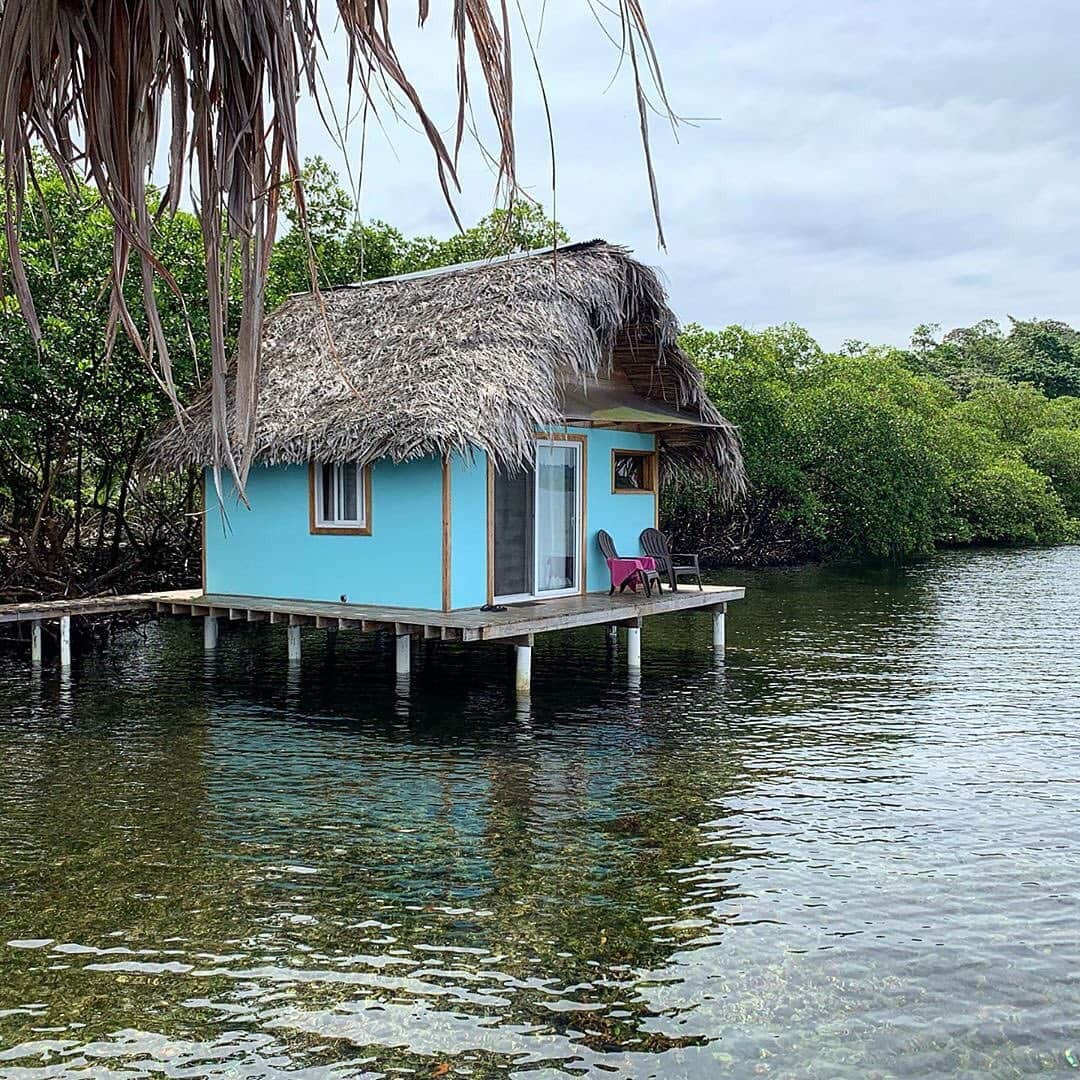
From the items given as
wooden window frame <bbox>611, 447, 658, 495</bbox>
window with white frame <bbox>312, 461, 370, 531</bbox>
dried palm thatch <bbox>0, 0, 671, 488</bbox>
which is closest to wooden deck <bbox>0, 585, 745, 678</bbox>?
window with white frame <bbox>312, 461, 370, 531</bbox>

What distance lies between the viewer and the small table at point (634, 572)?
13.2 m

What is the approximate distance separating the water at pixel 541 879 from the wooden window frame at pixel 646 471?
8.88 ft

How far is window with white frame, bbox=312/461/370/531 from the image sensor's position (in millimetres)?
11961

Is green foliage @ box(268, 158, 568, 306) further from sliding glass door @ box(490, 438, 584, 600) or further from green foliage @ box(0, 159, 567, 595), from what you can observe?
sliding glass door @ box(490, 438, 584, 600)

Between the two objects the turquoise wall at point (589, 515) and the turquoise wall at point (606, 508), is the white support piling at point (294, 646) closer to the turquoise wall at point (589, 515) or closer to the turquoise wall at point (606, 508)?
the turquoise wall at point (589, 515)

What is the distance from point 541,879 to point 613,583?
735cm

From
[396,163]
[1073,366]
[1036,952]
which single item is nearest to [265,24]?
[396,163]

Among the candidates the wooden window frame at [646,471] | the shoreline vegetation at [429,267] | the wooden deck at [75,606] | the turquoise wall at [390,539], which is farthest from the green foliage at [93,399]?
the wooden window frame at [646,471]

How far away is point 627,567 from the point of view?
13312mm

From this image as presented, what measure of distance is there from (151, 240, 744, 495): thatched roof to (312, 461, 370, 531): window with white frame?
0.48m

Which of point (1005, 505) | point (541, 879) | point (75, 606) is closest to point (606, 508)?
point (75, 606)

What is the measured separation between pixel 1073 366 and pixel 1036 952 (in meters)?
58.5

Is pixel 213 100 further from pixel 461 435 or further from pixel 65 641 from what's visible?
pixel 65 641

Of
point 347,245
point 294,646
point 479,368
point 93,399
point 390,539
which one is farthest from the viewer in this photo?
point 347,245
